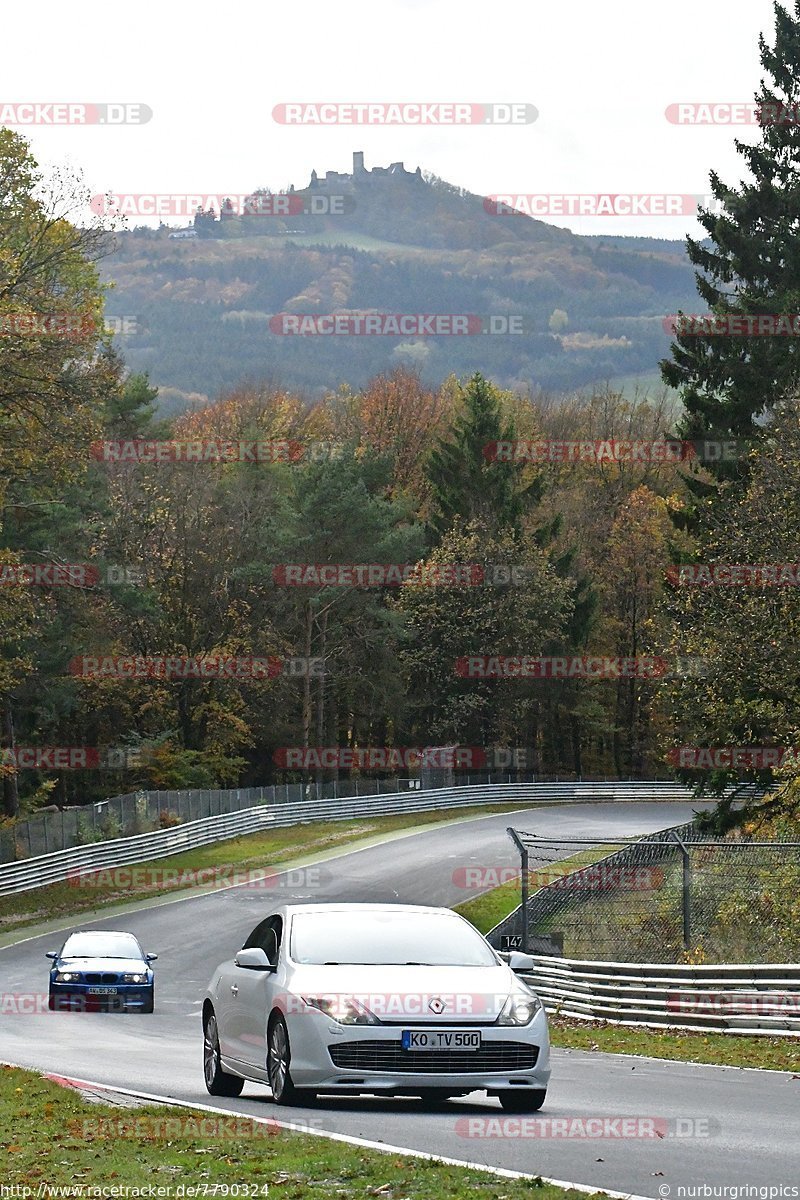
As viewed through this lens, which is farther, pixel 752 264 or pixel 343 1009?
pixel 752 264

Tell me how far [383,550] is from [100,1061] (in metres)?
60.3

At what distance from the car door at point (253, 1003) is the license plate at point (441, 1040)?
1.14 meters

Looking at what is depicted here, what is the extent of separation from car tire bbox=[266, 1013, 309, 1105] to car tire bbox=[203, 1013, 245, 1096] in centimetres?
121

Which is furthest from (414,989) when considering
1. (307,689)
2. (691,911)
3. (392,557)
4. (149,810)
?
(392,557)

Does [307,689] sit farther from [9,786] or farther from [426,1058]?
[426,1058]

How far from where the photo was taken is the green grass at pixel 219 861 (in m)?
42.5

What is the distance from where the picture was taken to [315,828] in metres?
61.7

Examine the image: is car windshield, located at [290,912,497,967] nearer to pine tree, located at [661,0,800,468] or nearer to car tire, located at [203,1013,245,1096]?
car tire, located at [203,1013,245,1096]

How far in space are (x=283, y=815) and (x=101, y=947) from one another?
116ft

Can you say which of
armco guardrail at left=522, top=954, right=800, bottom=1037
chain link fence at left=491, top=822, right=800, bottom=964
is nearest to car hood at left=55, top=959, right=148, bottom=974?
chain link fence at left=491, top=822, right=800, bottom=964

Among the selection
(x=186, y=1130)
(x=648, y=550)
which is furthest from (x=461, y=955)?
(x=648, y=550)

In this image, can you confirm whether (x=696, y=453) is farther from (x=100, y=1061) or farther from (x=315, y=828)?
(x=100, y=1061)

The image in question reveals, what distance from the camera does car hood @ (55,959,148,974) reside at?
85.0 ft

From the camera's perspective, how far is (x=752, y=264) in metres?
43.9
